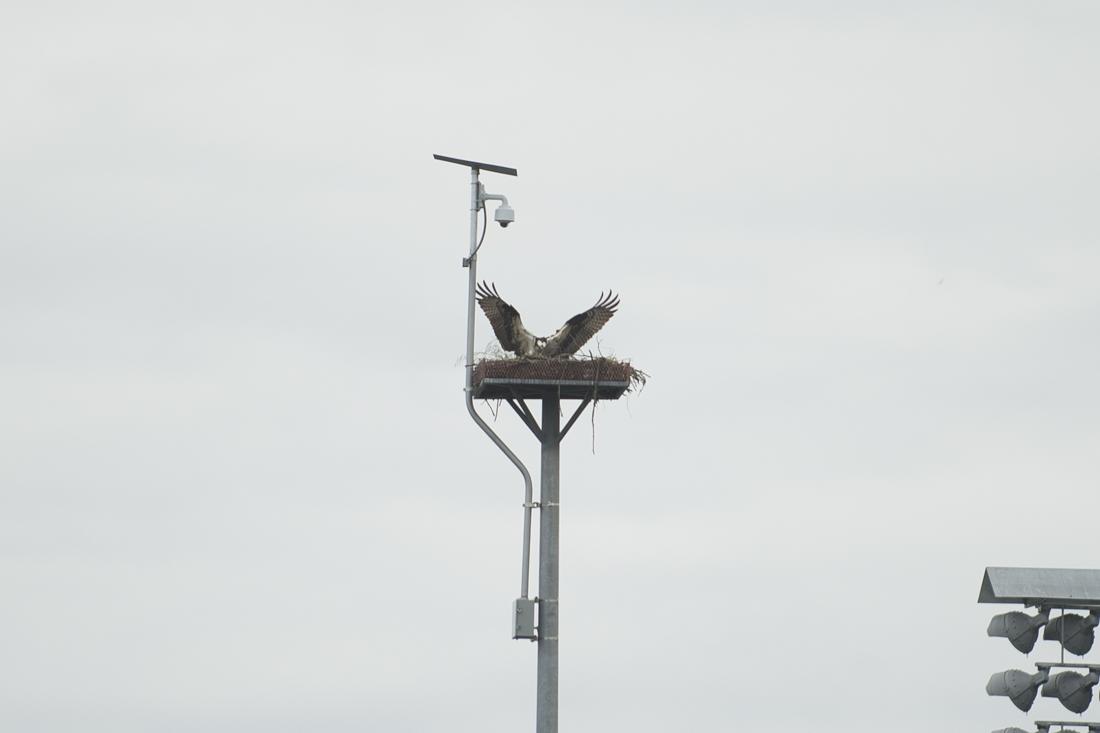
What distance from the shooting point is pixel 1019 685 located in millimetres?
22375

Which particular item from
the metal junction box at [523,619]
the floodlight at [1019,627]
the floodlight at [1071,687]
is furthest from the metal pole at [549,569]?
the floodlight at [1071,687]

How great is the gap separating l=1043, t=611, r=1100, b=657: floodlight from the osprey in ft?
26.7

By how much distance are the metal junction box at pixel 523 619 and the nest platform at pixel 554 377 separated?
2741mm

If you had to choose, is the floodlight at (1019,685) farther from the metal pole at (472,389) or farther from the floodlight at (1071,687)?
the metal pole at (472,389)

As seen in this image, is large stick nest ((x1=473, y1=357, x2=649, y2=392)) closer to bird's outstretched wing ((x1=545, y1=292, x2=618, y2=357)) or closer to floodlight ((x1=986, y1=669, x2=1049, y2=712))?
bird's outstretched wing ((x1=545, y1=292, x2=618, y2=357))

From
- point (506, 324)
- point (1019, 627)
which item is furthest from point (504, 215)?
point (1019, 627)

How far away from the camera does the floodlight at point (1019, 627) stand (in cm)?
2275

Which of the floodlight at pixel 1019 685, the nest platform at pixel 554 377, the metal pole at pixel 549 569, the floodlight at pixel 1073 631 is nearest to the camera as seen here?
the floodlight at pixel 1019 685

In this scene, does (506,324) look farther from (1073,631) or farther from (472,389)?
(1073,631)

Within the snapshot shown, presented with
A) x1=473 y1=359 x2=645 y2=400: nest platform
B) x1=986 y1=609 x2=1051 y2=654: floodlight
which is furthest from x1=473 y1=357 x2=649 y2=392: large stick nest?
x1=986 y1=609 x2=1051 y2=654: floodlight

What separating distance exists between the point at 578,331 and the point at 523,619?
3.92 metres

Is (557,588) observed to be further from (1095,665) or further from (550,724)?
(1095,665)

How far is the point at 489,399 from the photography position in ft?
93.8

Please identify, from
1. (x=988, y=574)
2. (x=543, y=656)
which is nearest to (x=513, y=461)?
(x=543, y=656)
